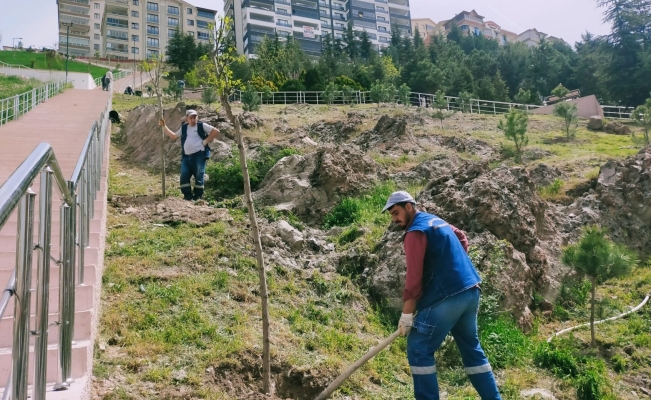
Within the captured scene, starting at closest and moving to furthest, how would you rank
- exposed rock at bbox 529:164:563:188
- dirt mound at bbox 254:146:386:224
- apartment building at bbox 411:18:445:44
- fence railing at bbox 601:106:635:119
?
dirt mound at bbox 254:146:386:224, exposed rock at bbox 529:164:563:188, fence railing at bbox 601:106:635:119, apartment building at bbox 411:18:445:44

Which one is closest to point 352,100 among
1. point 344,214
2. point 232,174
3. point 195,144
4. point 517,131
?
point 517,131

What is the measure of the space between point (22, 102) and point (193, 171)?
14.0 metres

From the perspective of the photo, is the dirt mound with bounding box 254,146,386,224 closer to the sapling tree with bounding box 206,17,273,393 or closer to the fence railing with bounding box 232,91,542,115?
the sapling tree with bounding box 206,17,273,393

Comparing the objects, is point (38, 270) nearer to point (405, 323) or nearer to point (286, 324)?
point (405, 323)

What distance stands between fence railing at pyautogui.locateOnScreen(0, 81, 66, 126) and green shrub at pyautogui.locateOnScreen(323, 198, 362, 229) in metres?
12.1

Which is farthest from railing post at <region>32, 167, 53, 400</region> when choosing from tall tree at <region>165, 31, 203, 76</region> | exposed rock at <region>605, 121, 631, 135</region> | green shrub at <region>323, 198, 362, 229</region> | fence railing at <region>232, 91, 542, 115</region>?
tall tree at <region>165, 31, 203, 76</region>

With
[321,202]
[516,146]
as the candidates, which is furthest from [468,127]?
[321,202]

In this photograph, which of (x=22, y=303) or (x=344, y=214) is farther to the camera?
(x=344, y=214)

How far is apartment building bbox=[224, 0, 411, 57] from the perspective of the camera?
74.8 meters

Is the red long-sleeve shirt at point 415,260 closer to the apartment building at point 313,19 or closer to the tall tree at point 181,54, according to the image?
the tall tree at point 181,54

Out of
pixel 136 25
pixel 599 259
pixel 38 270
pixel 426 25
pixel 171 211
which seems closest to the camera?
pixel 38 270

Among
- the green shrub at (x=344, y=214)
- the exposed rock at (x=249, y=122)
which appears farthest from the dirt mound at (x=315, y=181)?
the exposed rock at (x=249, y=122)

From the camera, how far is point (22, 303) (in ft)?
5.48

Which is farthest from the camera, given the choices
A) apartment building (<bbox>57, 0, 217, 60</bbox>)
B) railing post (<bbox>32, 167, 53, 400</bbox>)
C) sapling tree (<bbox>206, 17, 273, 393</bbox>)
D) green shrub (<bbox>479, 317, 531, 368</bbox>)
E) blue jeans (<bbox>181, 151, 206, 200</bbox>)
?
apartment building (<bbox>57, 0, 217, 60</bbox>)
